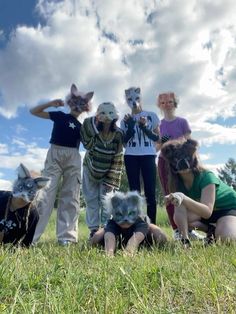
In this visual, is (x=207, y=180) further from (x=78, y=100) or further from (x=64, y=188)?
(x=78, y=100)

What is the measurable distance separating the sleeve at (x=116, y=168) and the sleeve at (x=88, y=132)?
0.38 meters

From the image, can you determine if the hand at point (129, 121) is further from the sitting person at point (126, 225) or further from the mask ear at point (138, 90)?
the sitting person at point (126, 225)

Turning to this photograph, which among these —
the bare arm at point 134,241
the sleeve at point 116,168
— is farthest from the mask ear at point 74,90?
the bare arm at point 134,241

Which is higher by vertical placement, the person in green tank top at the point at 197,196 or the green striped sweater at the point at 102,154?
the green striped sweater at the point at 102,154

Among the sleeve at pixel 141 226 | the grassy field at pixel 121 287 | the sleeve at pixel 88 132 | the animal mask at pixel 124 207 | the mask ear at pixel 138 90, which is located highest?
the mask ear at pixel 138 90

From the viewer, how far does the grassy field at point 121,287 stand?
83.1 inches

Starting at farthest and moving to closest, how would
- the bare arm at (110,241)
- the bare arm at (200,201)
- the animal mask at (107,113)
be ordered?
the animal mask at (107,113) → the bare arm at (200,201) → the bare arm at (110,241)

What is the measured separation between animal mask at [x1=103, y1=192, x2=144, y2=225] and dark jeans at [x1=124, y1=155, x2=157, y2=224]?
105 cm

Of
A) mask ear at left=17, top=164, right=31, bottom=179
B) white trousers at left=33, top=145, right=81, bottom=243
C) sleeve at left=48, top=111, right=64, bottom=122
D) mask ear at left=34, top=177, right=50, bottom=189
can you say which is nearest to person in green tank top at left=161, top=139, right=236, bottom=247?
mask ear at left=34, top=177, right=50, bottom=189

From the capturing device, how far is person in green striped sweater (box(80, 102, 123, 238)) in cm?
619

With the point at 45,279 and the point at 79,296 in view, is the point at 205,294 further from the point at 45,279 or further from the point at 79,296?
the point at 45,279

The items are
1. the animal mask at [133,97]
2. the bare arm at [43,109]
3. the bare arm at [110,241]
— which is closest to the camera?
the bare arm at [110,241]

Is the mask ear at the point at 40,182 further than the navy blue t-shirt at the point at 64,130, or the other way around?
the navy blue t-shirt at the point at 64,130

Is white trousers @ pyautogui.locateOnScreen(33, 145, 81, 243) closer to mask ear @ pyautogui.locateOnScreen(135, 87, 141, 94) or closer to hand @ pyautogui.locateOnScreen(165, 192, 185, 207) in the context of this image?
mask ear @ pyautogui.locateOnScreen(135, 87, 141, 94)
